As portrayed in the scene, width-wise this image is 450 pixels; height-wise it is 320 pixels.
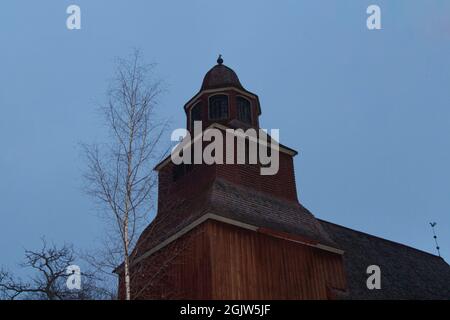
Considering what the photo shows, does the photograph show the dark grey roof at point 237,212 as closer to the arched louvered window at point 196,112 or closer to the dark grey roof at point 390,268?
the dark grey roof at point 390,268

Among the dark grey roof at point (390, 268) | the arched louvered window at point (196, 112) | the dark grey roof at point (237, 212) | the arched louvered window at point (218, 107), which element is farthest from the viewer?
the arched louvered window at point (196, 112)

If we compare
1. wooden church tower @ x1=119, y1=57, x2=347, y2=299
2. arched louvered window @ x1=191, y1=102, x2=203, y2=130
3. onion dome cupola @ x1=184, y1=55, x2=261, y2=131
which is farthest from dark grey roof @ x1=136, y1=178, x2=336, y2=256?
arched louvered window @ x1=191, y1=102, x2=203, y2=130

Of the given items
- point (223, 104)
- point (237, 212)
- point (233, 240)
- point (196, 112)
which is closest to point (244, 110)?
point (223, 104)

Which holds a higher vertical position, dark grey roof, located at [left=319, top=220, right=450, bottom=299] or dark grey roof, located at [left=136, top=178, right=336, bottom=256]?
dark grey roof, located at [left=136, top=178, right=336, bottom=256]

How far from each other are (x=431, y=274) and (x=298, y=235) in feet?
43.8

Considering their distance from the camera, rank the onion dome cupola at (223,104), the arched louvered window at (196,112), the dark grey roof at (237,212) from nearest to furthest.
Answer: the dark grey roof at (237,212), the onion dome cupola at (223,104), the arched louvered window at (196,112)

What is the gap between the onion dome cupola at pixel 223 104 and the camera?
25172 mm

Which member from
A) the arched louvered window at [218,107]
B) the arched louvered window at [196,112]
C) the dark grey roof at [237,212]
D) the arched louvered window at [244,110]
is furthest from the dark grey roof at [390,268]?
the arched louvered window at [196,112]

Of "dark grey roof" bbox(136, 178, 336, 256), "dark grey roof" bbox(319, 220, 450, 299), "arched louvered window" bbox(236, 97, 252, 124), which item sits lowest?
"dark grey roof" bbox(319, 220, 450, 299)

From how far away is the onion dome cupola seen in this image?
2517cm

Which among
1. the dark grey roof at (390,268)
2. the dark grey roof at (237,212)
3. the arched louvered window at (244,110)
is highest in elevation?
the arched louvered window at (244,110)

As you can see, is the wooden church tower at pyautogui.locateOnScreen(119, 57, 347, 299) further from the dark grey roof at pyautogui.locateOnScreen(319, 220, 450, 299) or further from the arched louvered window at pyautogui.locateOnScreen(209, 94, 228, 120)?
the dark grey roof at pyautogui.locateOnScreen(319, 220, 450, 299)

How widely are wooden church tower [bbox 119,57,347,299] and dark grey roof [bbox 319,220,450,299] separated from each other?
9.58ft
